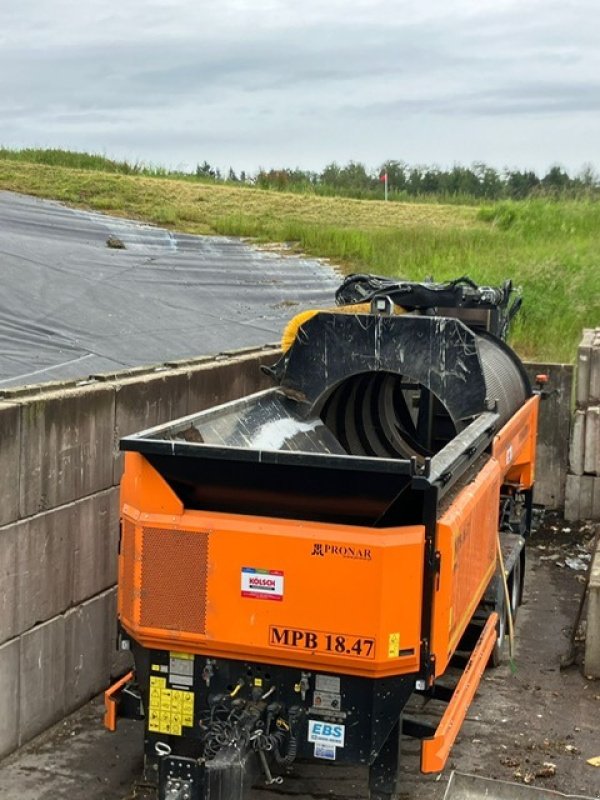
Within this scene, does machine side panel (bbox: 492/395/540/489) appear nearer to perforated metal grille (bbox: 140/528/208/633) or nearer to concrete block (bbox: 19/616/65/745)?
perforated metal grille (bbox: 140/528/208/633)

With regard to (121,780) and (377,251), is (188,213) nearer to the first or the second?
(377,251)

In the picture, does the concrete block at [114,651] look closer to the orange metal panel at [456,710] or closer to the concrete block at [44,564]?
the concrete block at [44,564]

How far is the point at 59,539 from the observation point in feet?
18.6

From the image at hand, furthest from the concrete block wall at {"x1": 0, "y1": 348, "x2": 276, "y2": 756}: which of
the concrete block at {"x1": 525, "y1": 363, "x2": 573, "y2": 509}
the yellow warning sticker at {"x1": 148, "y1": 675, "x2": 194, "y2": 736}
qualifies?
the concrete block at {"x1": 525, "y1": 363, "x2": 573, "y2": 509}

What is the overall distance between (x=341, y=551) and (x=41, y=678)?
7.21 ft

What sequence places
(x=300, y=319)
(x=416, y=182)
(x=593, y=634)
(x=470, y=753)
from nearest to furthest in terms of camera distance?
(x=470, y=753) → (x=593, y=634) → (x=300, y=319) → (x=416, y=182)

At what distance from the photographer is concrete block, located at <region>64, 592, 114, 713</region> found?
5.82 m

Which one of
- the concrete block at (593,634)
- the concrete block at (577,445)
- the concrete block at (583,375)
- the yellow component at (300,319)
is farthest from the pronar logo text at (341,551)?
the concrete block at (577,445)

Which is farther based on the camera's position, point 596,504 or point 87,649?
point 596,504

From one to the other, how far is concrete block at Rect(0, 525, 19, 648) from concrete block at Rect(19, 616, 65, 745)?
154 mm

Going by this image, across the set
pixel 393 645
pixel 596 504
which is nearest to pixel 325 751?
pixel 393 645

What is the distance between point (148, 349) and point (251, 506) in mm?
6317

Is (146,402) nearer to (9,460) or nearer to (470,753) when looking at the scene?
(9,460)

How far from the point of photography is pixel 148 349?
35.4 ft
